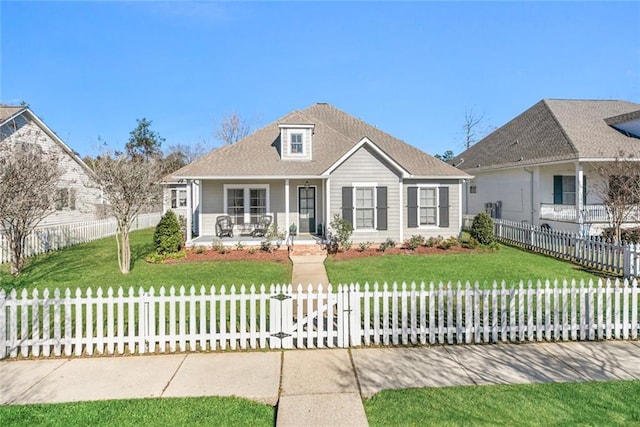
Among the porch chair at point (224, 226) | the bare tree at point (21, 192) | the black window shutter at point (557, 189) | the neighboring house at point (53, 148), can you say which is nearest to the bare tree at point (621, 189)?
the black window shutter at point (557, 189)

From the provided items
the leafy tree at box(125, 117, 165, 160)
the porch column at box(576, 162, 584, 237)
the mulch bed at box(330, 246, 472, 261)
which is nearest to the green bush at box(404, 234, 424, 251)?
the mulch bed at box(330, 246, 472, 261)

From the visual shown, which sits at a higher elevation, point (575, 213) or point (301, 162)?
point (301, 162)

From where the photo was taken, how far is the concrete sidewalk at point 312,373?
4.34m

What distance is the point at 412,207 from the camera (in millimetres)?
16328

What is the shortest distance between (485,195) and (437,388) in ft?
73.2

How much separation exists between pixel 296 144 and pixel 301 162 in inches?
35.9

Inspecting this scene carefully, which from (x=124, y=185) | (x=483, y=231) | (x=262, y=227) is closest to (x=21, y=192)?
(x=124, y=185)

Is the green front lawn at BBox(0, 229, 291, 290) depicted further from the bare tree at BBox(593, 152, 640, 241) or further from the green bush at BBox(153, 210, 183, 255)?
the bare tree at BBox(593, 152, 640, 241)

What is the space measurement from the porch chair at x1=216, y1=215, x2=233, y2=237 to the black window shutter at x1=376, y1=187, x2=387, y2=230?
641 centimetres

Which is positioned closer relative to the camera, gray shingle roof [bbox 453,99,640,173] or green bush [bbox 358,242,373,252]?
green bush [bbox 358,242,373,252]

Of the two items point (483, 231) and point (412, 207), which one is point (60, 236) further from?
point (483, 231)

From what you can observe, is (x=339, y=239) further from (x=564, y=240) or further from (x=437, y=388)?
(x=437, y=388)

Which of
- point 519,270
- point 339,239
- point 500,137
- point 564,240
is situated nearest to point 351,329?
point 519,270

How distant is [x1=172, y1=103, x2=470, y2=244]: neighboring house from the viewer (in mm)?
15469
